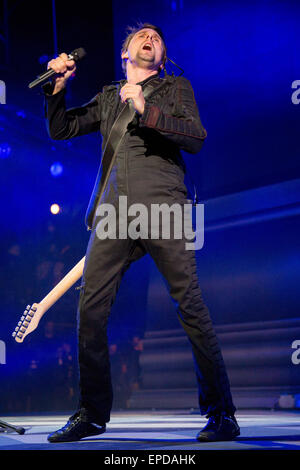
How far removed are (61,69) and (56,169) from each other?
12.2 feet

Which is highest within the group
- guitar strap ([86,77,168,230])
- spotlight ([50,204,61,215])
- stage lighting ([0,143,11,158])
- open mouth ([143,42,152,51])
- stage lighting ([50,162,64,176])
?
stage lighting ([0,143,11,158])

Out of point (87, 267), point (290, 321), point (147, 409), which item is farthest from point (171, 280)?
point (147, 409)

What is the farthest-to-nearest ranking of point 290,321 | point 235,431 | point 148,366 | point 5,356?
point 5,356 → point 148,366 → point 290,321 → point 235,431

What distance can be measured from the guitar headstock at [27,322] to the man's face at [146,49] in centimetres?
105

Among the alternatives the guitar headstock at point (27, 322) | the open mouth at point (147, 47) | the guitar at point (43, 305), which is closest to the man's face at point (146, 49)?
the open mouth at point (147, 47)

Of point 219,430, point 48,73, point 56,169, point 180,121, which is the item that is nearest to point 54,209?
point 56,169

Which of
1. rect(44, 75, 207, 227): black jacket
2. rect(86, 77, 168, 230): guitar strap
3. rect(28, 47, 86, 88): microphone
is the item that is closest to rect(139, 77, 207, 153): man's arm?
rect(44, 75, 207, 227): black jacket

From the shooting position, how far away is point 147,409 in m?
4.15

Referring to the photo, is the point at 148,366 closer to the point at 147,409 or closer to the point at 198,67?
the point at 147,409

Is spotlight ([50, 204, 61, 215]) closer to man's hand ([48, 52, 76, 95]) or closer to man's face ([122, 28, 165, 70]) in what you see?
man's face ([122, 28, 165, 70])

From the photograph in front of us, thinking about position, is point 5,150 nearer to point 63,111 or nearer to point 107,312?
point 63,111

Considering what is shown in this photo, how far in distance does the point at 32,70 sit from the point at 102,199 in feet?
10.3

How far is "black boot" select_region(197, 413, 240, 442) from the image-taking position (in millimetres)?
1486

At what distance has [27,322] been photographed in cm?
207
